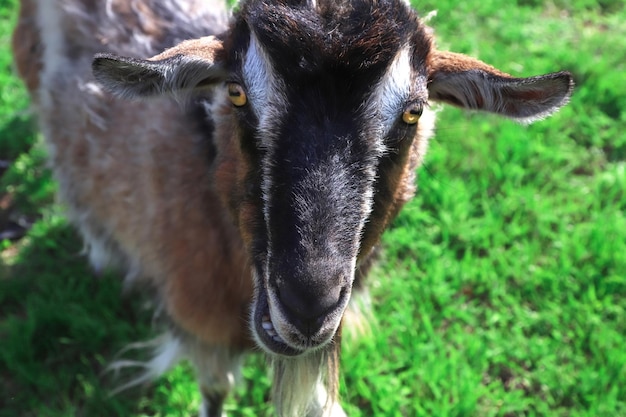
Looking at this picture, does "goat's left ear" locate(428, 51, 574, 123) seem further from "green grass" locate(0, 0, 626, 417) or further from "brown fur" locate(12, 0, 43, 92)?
"brown fur" locate(12, 0, 43, 92)

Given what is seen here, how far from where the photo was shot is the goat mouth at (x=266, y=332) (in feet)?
7.42

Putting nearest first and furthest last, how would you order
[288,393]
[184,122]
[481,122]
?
[288,393] → [184,122] → [481,122]

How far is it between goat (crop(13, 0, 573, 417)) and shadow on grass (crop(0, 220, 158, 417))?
455 millimetres

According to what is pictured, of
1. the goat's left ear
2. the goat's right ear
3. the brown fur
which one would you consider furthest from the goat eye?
the brown fur

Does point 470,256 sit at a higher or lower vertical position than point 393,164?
lower

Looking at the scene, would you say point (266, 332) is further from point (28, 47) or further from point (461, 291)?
point (28, 47)

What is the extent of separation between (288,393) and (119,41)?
212 centimetres

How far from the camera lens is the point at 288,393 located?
2922 mm

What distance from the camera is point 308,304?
2027 millimetres

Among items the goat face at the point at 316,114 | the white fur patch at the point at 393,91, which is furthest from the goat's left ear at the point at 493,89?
the white fur patch at the point at 393,91

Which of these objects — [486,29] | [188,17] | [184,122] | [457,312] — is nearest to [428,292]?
[457,312]

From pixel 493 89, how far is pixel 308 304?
1.06 meters

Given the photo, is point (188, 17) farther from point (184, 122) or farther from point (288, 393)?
point (288, 393)

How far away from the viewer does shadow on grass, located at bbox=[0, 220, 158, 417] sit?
3.67m
